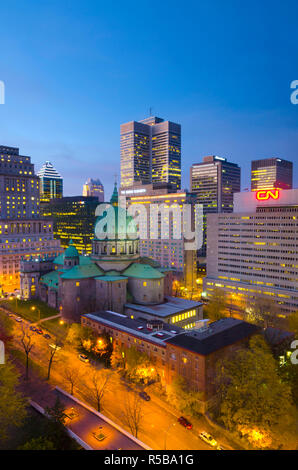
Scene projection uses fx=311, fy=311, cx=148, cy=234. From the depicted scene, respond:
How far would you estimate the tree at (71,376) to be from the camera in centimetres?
5566

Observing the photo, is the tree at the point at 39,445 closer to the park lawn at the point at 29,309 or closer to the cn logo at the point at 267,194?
the park lawn at the point at 29,309

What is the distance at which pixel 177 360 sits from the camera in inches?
2076

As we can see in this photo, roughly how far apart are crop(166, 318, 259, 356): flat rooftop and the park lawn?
5242 cm

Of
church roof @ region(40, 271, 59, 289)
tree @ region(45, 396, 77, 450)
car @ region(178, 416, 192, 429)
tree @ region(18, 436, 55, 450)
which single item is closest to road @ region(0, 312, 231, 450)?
car @ region(178, 416, 192, 429)

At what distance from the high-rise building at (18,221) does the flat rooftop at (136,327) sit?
3005 inches

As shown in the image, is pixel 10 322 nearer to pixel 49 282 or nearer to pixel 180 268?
pixel 49 282

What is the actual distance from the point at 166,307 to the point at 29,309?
46.4 m

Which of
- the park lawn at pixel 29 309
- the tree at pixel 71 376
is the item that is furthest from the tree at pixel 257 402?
the park lawn at pixel 29 309

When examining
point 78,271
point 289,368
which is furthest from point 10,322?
point 289,368

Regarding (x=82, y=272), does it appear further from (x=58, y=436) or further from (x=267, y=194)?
(x=267, y=194)

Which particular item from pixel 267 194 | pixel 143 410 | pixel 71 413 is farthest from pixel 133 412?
pixel 267 194

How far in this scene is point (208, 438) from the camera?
1650 inches
